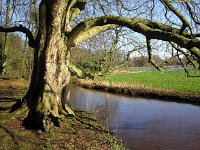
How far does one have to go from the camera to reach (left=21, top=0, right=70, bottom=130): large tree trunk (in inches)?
487

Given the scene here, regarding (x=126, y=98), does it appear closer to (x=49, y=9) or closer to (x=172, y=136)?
(x=172, y=136)

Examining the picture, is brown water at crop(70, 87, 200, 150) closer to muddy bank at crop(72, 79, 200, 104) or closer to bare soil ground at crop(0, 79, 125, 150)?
bare soil ground at crop(0, 79, 125, 150)

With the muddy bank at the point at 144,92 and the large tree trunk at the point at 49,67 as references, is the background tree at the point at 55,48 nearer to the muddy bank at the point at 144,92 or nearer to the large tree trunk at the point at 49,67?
the large tree trunk at the point at 49,67

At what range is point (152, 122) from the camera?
1853 cm

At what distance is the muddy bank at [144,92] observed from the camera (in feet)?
85.9

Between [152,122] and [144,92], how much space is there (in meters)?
11.7

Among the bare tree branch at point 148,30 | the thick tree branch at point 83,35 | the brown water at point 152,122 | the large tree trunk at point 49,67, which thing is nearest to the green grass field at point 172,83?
the brown water at point 152,122

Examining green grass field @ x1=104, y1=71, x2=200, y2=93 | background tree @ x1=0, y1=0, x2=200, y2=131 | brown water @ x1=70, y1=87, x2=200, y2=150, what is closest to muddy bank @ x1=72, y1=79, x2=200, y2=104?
brown water @ x1=70, y1=87, x2=200, y2=150

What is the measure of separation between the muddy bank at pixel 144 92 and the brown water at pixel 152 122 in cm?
124

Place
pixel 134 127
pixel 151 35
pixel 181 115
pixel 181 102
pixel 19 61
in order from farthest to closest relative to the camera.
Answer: pixel 19 61
pixel 181 102
pixel 181 115
pixel 134 127
pixel 151 35

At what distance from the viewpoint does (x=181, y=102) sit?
2566 centimetres

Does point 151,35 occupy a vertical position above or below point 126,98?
above

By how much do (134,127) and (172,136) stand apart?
244cm

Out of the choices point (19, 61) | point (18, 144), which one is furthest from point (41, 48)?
point (19, 61)
